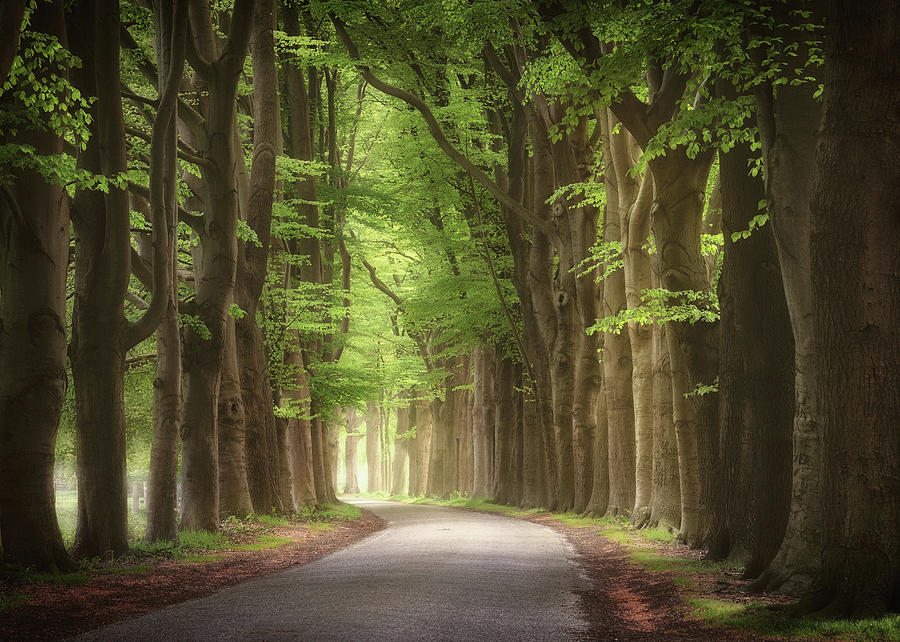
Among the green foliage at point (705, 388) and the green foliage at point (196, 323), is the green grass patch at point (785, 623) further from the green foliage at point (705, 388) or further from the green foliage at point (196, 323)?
the green foliage at point (196, 323)

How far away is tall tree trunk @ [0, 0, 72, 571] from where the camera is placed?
10219 millimetres

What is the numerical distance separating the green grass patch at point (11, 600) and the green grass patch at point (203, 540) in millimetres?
4961

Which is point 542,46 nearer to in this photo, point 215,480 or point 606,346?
point 606,346

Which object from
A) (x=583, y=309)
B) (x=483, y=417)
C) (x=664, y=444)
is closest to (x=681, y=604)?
(x=664, y=444)

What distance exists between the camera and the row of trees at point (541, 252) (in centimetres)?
742

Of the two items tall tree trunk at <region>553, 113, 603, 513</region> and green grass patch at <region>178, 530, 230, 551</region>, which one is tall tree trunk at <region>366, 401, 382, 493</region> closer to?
tall tree trunk at <region>553, 113, 603, 513</region>

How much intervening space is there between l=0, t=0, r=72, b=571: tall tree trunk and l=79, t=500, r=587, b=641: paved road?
97.1 inches

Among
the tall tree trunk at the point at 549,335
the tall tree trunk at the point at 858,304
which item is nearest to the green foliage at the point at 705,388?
the tall tree trunk at the point at 858,304

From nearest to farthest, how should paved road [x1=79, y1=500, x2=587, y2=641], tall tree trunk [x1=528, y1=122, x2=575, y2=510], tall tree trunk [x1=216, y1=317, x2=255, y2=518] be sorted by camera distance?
paved road [x1=79, y1=500, x2=587, y2=641], tall tree trunk [x1=216, y1=317, x2=255, y2=518], tall tree trunk [x1=528, y1=122, x2=575, y2=510]

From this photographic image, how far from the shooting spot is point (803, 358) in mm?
9109

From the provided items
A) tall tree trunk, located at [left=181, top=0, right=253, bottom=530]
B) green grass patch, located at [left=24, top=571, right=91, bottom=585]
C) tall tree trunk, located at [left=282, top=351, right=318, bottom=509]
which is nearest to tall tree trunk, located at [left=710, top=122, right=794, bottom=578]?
green grass patch, located at [left=24, top=571, right=91, bottom=585]

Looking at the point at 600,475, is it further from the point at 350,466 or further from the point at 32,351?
the point at 350,466

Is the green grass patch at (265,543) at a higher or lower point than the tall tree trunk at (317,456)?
lower

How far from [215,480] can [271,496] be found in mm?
4518
